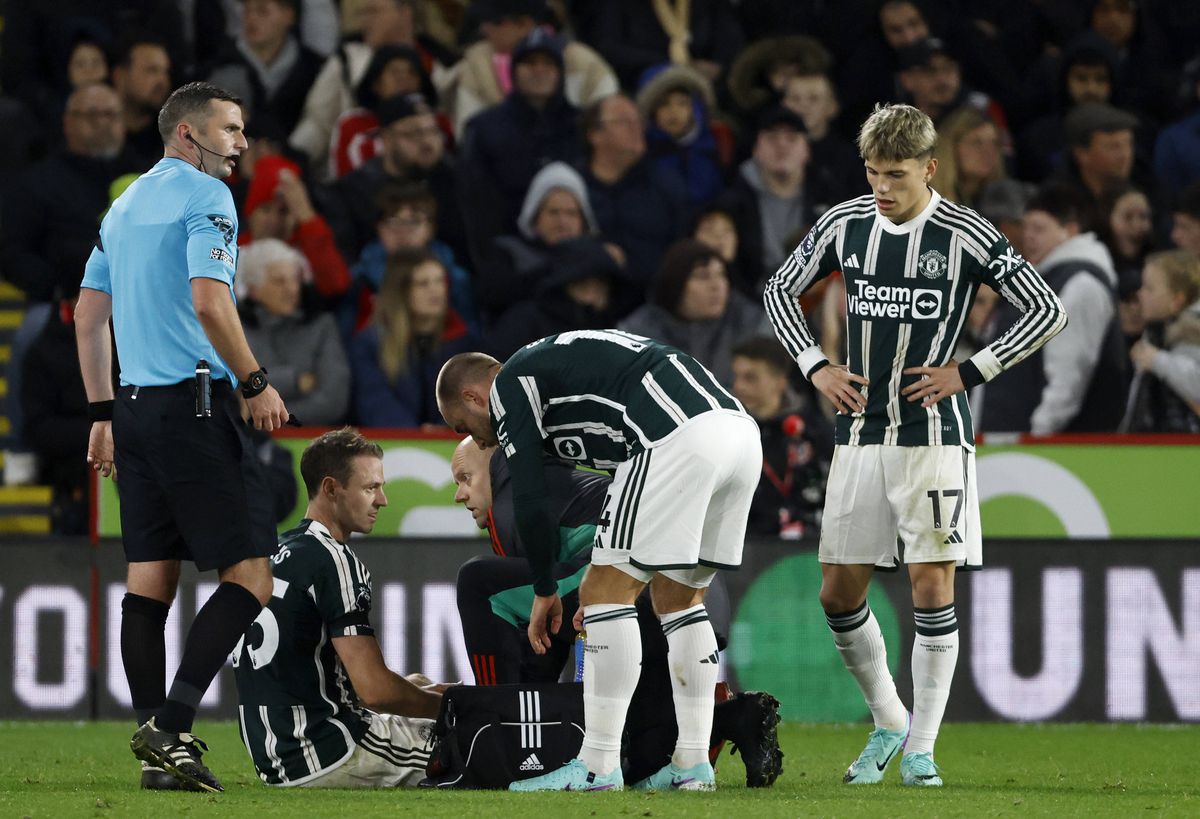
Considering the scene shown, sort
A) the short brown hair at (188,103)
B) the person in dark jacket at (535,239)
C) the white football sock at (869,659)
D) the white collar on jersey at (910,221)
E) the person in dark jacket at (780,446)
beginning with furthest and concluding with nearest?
the person in dark jacket at (535,239) < the person in dark jacket at (780,446) < the white football sock at (869,659) < the white collar on jersey at (910,221) < the short brown hair at (188,103)

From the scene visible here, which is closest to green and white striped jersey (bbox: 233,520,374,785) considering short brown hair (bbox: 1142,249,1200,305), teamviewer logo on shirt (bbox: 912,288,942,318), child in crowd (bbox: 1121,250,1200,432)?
teamviewer logo on shirt (bbox: 912,288,942,318)

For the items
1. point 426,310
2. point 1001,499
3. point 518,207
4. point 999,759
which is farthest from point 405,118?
point 999,759

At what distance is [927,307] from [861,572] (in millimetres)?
885

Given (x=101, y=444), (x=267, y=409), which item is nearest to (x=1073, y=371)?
(x=267, y=409)

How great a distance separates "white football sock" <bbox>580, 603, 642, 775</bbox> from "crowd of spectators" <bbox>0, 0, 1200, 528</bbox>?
3.64m

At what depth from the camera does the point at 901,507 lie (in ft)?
20.0

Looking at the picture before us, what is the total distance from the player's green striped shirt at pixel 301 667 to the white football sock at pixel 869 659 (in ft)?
5.13

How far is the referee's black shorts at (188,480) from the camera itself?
18.6 ft

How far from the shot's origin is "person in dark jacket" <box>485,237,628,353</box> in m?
10.2

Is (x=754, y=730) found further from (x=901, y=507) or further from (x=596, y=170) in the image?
(x=596, y=170)

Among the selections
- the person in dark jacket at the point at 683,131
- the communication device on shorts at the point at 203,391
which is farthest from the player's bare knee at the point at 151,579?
the person in dark jacket at the point at 683,131

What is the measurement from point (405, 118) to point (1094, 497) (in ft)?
15.8

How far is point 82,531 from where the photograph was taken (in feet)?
31.2

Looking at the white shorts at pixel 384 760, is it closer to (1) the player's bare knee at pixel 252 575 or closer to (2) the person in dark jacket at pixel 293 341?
(1) the player's bare knee at pixel 252 575
